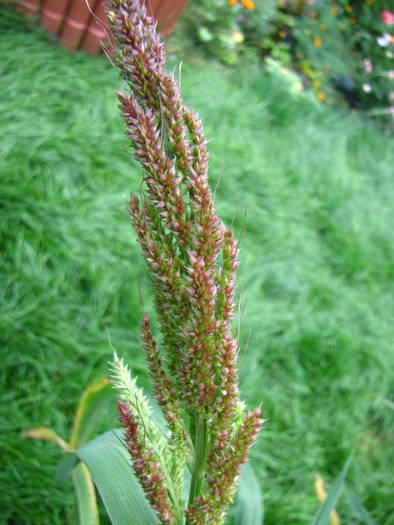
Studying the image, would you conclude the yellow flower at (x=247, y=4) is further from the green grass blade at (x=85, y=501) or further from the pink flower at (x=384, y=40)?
the green grass blade at (x=85, y=501)

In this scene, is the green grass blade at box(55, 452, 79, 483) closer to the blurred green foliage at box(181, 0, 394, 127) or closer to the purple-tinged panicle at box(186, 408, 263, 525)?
the purple-tinged panicle at box(186, 408, 263, 525)

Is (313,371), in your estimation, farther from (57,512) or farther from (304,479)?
(57,512)

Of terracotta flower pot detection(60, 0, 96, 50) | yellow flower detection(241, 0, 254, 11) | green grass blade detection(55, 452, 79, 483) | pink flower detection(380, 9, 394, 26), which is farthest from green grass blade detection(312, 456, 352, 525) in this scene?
pink flower detection(380, 9, 394, 26)

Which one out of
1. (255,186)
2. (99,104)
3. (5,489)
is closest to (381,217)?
(255,186)

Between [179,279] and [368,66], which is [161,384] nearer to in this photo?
[179,279]

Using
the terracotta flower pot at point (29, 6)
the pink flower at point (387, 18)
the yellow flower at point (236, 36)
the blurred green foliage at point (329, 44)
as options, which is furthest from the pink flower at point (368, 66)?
the terracotta flower pot at point (29, 6)

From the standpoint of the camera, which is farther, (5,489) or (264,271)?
(264,271)
